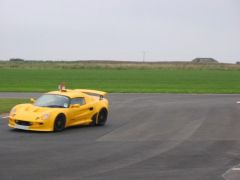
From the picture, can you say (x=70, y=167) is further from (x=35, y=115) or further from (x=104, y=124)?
(x=104, y=124)

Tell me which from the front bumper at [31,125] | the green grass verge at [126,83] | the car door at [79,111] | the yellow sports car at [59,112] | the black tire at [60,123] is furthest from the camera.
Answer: the green grass verge at [126,83]

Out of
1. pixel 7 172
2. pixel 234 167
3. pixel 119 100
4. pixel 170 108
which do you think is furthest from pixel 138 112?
pixel 7 172

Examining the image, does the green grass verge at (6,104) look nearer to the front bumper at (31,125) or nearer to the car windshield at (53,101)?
the car windshield at (53,101)

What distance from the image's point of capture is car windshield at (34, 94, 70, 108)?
1938 cm

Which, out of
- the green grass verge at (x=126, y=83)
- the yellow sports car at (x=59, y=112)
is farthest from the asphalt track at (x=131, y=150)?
the green grass verge at (x=126, y=83)

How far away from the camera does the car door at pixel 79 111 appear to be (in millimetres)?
19550

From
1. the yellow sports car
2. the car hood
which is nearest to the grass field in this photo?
the yellow sports car

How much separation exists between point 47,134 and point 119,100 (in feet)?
49.4

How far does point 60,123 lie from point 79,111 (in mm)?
1350

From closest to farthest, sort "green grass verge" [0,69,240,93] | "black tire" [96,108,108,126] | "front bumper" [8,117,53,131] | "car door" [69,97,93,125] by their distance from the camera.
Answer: "front bumper" [8,117,53,131]
"car door" [69,97,93,125]
"black tire" [96,108,108,126]
"green grass verge" [0,69,240,93]

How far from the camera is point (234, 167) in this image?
1284cm

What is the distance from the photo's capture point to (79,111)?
19.9m

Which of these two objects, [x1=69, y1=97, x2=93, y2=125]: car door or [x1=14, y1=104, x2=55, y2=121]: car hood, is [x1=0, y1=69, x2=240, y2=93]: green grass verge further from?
[x1=14, y1=104, x2=55, y2=121]: car hood

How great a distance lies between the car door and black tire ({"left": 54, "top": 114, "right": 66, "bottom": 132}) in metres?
0.54
